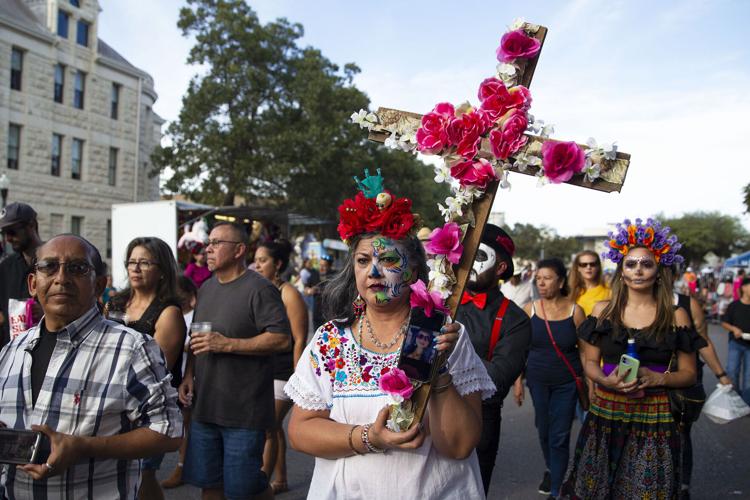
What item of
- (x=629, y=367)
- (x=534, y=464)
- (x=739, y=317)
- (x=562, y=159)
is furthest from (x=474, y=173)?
(x=739, y=317)

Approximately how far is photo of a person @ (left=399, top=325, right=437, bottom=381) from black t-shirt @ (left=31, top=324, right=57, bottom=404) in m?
1.32

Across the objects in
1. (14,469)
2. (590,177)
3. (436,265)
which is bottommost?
(14,469)

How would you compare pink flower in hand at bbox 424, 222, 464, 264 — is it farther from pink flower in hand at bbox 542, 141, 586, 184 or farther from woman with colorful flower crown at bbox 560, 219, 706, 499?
woman with colorful flower crown at bbox 560, 219, 706, 499

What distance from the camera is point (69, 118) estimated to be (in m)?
30.5

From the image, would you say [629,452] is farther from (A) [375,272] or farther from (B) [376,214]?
(B) [376,214]

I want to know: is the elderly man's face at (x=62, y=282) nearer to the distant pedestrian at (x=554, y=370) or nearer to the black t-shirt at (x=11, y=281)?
the black t-shirt at (x=11, y=281)

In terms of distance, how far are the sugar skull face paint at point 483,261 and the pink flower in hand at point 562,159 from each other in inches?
65.3

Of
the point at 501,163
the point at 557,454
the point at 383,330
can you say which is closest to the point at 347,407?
the point at 383,330

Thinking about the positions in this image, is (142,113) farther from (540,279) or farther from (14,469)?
(14,469)

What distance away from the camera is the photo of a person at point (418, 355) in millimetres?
2383

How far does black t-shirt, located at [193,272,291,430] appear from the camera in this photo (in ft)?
14.4

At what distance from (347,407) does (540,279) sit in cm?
395

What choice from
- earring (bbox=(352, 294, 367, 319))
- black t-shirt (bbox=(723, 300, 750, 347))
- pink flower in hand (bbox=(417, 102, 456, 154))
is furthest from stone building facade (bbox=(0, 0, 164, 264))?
pink flower in hand (bbox=(417, 102, 456, 154))

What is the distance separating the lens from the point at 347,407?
2.65 m
